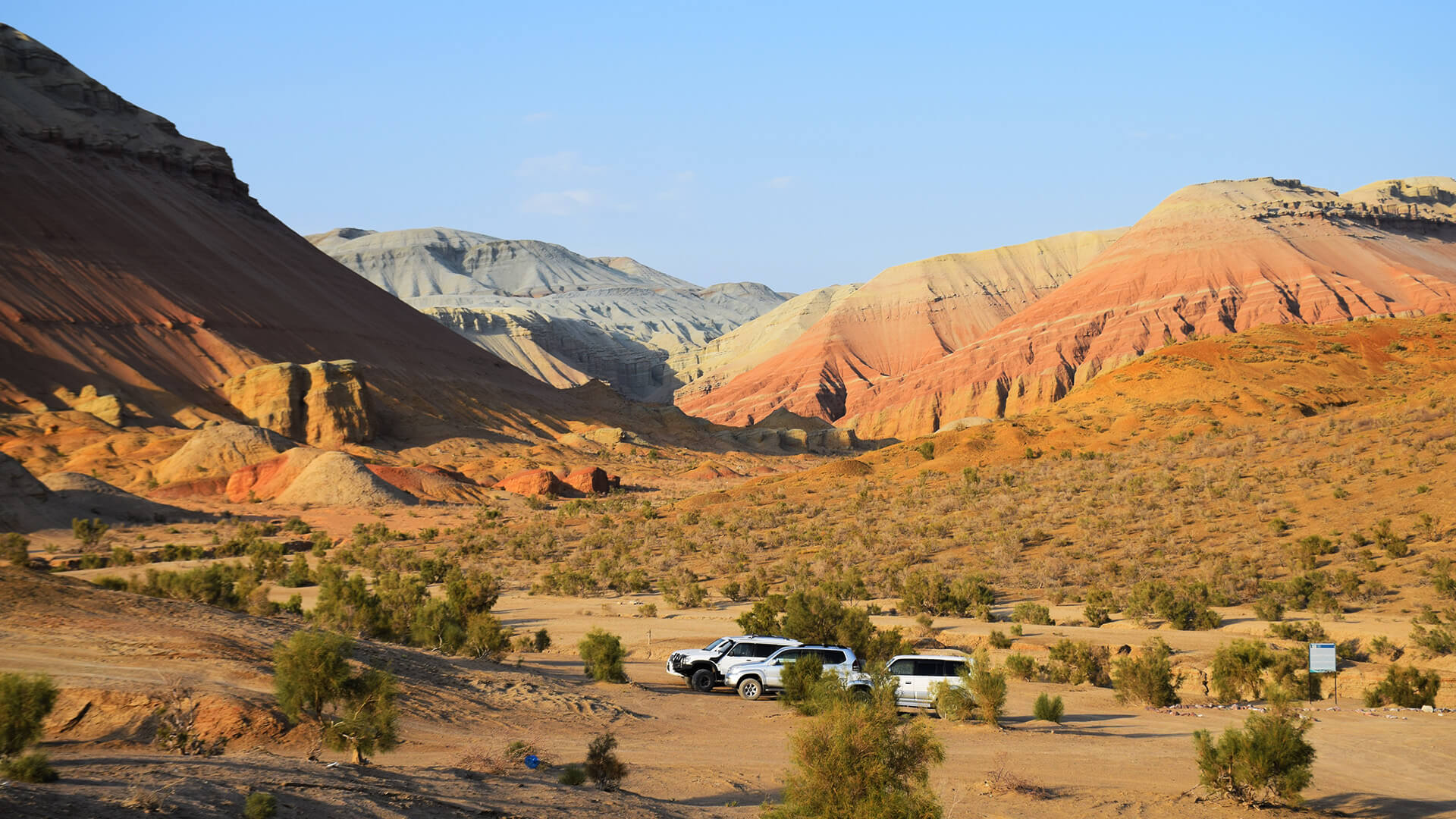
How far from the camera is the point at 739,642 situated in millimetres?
19391

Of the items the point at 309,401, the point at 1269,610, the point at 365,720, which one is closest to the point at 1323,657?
the point at 1269,610

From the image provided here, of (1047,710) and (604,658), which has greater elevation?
(604,658)

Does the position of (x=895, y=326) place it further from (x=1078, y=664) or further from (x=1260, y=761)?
(x=1260, y=761)

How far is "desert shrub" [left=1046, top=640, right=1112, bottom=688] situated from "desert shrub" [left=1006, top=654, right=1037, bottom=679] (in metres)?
0.45

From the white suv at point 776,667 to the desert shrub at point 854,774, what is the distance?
8.04 meters

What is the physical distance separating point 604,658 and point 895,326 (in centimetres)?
13403

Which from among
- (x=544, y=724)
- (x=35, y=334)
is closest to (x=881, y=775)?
(x=544, y=724)

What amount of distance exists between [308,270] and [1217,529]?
89.0 metres

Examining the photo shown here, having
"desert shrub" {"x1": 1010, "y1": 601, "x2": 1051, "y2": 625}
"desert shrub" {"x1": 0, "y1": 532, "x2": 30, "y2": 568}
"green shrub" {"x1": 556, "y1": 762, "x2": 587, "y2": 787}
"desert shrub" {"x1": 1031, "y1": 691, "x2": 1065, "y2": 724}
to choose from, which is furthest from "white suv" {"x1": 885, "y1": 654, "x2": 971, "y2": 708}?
"desert shrub" {"x1": 0, "y1": 532, "x2": 30, "y2": 568}

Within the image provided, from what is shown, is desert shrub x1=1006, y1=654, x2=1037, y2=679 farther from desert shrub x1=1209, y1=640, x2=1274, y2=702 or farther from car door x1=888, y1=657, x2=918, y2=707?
car door x1=888, y1=657, x2=918, y2=707

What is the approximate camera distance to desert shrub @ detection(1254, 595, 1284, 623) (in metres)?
23.8

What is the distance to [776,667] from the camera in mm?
18484

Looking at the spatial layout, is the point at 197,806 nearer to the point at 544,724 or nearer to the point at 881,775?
the point at 881,775

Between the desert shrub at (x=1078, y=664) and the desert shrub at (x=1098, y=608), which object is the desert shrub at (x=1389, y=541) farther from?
the desert shrub at (x=1078, y=664)
